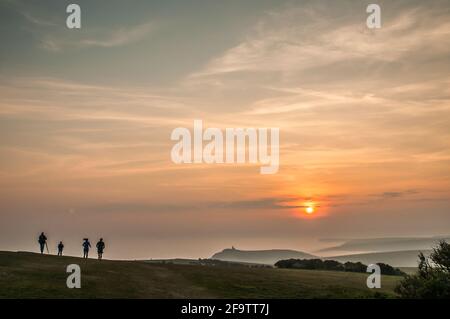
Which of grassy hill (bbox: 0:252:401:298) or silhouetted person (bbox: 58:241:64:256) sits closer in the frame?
grassy hill (bbox: 0:252:401:298)

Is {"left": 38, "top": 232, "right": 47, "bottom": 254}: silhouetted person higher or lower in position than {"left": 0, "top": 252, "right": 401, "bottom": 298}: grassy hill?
higher

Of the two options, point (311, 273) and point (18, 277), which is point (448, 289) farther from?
point (18, 277)

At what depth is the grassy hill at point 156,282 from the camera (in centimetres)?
3278

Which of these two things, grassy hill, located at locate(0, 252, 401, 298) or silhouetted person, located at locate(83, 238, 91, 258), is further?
silhouetted person, located at locate(83, 238, 91, 258)

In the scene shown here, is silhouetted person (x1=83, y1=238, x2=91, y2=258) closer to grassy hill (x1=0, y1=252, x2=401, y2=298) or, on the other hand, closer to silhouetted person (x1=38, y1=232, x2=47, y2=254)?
grassy hill (x1=0, y1=252, x2=401, y2=298)

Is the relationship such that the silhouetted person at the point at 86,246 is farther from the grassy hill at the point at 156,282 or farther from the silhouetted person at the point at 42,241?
the silhouetted person at the point at 42,241

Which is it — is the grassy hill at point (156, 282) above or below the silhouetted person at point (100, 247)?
below

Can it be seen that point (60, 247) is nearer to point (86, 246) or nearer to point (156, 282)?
point (86, 246)

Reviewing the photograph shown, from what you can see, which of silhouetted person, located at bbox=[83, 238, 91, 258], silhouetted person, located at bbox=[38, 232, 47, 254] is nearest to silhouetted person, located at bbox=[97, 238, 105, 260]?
silhouetted person, located at bbox=[83, 238, 91, 258]

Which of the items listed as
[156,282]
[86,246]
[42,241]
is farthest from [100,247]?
[156,282]

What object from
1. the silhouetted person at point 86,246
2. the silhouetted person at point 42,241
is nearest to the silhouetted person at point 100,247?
the silhouetted person at point 86,246

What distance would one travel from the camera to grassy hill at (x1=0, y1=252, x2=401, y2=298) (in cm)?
3278
